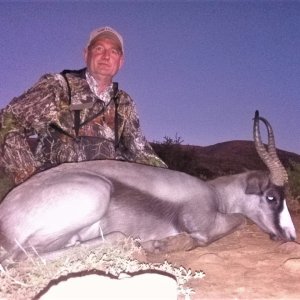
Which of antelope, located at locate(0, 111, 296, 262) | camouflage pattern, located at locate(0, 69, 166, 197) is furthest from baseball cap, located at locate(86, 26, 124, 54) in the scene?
antelope, located at locate(0, 111, 296, 262)

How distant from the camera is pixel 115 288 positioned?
7.70 feet

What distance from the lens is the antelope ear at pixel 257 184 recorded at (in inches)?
210

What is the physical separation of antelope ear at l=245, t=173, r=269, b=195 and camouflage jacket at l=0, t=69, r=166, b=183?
1.10 metres

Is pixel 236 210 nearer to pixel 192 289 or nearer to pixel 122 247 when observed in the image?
pixel 122 247

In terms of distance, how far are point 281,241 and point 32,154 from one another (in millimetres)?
2757

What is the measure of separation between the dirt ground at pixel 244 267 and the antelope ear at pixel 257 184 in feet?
1.75

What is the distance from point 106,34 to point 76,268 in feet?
11.1

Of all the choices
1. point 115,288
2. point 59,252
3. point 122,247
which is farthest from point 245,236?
point 115,288

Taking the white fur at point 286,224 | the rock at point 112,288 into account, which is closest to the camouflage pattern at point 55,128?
the white fur at point 286,224

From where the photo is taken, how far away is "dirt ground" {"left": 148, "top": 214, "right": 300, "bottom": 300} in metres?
3.22

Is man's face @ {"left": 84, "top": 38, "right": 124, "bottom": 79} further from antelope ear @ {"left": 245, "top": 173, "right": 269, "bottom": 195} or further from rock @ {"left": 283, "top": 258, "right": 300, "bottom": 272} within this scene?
rock @ {"left": 283, "top": 258, "right": 300, "bottom": 272}

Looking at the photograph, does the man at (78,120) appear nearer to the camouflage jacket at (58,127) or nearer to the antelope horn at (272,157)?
the camouflage jacket at (58,127)

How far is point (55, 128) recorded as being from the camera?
541 centimetres

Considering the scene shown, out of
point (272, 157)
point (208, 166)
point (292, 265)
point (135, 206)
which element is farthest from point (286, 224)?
point (208, 166)
